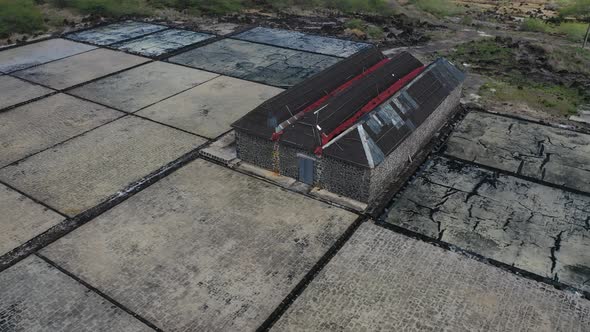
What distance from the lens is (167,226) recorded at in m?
13.3

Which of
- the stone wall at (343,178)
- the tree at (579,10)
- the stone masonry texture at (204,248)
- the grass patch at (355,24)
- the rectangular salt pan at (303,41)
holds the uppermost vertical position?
the tree at (579,10)

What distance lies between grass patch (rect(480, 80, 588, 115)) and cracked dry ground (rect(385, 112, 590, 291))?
261 centimetres

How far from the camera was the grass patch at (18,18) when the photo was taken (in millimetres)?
29750

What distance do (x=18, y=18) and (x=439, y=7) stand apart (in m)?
31.6

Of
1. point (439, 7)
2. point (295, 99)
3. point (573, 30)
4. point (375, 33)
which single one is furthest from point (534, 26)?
point (295, 99)

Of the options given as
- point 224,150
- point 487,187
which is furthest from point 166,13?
point 487,187

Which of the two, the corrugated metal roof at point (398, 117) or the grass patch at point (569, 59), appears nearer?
the corrugated metal roof at point (398, 117)

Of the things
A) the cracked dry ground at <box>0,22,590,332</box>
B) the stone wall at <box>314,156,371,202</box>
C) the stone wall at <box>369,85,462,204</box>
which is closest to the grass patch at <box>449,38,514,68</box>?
the stone wall at <box>369,85,462,204</box>

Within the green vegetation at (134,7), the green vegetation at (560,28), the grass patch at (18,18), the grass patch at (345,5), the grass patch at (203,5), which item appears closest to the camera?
the grass patch at (18,18)

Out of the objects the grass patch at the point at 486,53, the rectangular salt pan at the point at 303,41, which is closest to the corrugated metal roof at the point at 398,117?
the grass patch at the point at 486,53

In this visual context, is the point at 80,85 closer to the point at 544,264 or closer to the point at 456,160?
the point at 456,160

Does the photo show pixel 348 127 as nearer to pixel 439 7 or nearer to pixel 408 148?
pixel 408 148

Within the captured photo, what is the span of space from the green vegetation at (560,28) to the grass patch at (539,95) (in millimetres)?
10554

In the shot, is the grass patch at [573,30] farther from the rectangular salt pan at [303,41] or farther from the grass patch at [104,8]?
the grass patch at [104,8]
